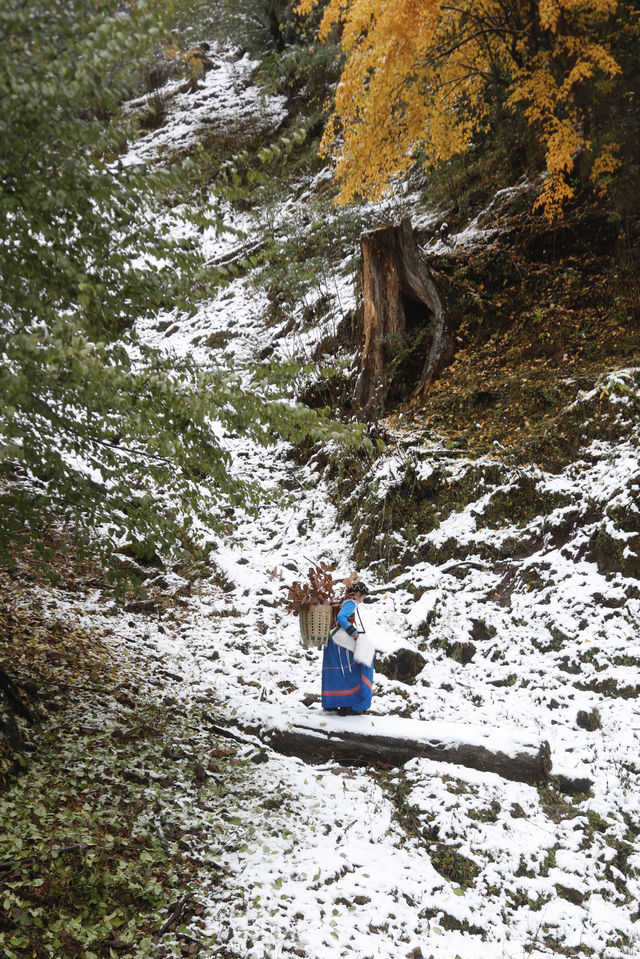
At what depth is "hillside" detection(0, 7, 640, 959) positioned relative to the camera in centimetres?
396

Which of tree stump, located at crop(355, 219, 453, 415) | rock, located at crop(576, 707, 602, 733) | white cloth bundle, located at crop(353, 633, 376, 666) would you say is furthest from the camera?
tree stump, located at crop(355, 219, 453, 415)

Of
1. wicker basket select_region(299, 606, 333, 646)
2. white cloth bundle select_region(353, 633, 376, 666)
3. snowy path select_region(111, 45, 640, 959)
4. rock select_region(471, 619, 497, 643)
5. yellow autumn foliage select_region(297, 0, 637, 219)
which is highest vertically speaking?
yellow autumn foliage select_region(297, 0, 637, 219)

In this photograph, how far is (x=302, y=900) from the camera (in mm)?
4125

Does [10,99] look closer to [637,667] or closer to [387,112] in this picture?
[637,667]

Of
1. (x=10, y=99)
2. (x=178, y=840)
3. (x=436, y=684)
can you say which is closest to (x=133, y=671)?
(x=178, y=840)

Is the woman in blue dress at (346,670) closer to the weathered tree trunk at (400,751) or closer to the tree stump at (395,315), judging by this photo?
the weathered tree trunk at (400,751)

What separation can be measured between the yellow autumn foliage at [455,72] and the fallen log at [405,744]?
25.5 feet

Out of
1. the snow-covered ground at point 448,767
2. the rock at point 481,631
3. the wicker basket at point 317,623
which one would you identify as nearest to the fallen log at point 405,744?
the snow-covered ground at point 448,767

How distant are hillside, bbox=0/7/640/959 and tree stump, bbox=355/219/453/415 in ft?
1.00

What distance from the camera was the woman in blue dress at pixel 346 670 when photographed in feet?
19.6

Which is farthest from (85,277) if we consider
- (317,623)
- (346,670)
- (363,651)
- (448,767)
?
(448,767)

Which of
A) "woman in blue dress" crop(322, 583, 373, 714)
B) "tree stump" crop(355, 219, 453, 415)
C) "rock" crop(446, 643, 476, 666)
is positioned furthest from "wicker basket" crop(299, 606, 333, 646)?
"tree stump" crop(355, 219, 453, 415)

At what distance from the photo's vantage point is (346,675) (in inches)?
237

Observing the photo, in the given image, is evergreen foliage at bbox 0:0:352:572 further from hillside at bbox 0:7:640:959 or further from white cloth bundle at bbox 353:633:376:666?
white cloth bundle at bbox 353:633:376:666
